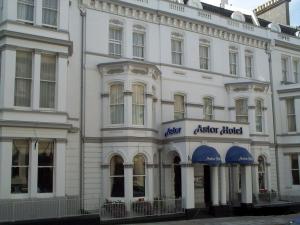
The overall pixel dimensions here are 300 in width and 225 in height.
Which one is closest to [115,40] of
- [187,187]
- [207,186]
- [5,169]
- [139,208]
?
[187,187]

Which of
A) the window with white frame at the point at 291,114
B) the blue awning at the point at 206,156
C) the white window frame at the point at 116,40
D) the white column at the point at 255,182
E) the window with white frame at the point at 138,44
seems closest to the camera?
the blue awning at the point at 206,156

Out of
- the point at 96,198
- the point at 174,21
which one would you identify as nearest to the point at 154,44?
the point at 174,21

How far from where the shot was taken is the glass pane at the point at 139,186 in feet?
80.3

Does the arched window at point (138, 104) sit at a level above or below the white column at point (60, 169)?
above

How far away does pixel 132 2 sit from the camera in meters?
27.2

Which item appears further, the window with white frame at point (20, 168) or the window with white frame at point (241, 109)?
the window with white frame at point (241, 109)

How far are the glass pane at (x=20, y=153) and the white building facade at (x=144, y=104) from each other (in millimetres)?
49

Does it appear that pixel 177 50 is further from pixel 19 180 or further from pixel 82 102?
pixel 19 180

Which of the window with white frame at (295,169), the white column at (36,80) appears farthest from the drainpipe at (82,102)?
the window with white frame at (295,169)

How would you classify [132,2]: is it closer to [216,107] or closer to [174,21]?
[174,21]

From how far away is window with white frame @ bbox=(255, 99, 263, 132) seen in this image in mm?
31453

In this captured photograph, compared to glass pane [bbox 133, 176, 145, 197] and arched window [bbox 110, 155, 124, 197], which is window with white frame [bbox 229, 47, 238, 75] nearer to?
glass pane [bbox 133, 176, 145, 197]

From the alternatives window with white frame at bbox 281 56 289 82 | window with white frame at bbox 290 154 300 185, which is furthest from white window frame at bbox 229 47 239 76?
window with white frame at bbox 290 154 300 185

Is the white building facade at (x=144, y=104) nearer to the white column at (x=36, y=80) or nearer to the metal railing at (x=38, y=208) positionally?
the white column at (x=36, y=80)
